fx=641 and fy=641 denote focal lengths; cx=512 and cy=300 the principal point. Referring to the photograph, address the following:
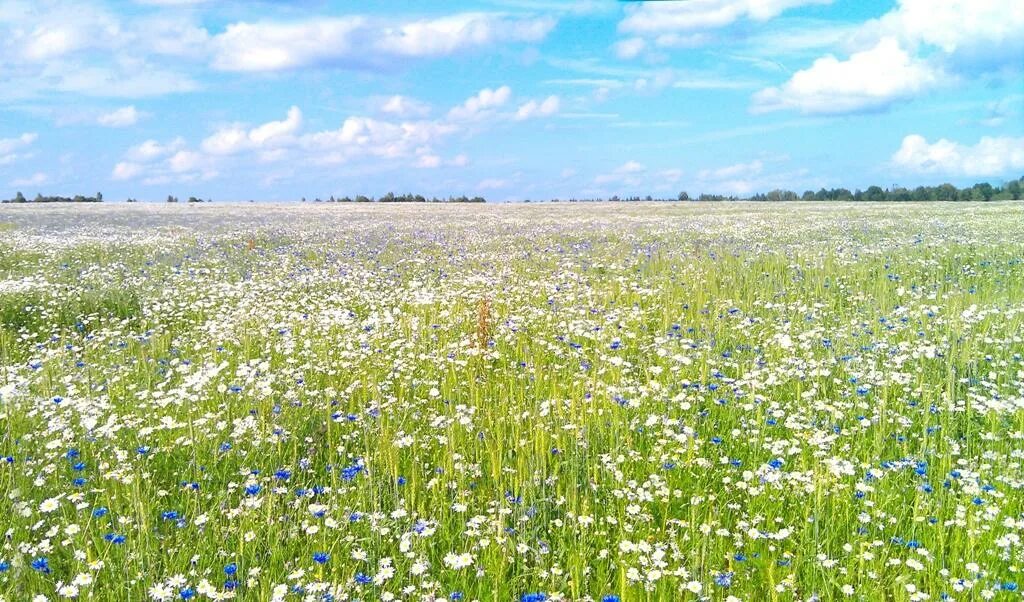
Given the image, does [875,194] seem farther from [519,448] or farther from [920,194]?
[519,448]

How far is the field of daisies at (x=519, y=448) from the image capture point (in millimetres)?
3244

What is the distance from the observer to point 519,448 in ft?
14.5

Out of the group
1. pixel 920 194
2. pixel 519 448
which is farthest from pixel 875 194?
pixel 519 448

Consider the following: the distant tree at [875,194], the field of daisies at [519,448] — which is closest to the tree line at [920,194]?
the distant tree at [875,194]

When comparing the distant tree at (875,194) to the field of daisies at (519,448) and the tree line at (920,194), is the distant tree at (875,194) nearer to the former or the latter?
the tree line at (920,194)

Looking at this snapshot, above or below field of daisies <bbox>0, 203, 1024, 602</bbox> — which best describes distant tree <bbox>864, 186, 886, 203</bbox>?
above

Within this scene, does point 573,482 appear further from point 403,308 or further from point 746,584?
point 403,308

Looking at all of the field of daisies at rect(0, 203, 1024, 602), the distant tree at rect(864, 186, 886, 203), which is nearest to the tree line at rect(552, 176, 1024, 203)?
the distant tree at rect(864, 186, 886, 203)

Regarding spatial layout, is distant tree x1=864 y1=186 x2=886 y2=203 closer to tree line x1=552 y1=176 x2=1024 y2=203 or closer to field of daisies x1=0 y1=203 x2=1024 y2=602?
tree line x1=552 y1=176 x2=1024 y2=203

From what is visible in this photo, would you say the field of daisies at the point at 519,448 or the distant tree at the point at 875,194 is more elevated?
the distant tree at the point at 875,194

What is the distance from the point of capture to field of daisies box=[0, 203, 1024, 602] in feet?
10.6

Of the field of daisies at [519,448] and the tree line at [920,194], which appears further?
the tree line at [920,194]

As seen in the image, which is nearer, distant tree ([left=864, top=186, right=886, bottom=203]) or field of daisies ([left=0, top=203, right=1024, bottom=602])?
field of daisies ([left=0, top=203, right=1024, bottom=602])

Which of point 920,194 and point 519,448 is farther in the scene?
point 920,194
